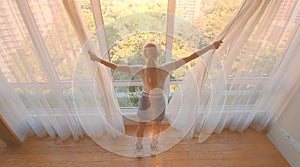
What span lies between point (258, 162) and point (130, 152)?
1.00m

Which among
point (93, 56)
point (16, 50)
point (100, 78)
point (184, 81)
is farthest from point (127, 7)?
point (16, 50)

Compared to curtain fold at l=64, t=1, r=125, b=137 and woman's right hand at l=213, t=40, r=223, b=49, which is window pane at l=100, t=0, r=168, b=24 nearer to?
curtain fold at l=64, t=1, r=125, b=137

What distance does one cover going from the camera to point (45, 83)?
1.27 metres

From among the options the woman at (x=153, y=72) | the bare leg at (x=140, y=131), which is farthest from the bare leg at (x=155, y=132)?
the woman at (x=153, y=72)

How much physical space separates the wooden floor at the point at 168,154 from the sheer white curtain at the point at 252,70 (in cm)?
11

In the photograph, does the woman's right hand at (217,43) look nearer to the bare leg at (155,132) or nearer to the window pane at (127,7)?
the window pane at (127,7)

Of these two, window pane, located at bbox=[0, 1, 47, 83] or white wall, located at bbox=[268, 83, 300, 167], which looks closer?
window pane, located at bbox=[0, 1, 47, 83]

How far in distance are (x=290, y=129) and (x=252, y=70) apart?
0.57 m

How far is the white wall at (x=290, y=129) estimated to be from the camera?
51.5 inches

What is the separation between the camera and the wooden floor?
1.39 metres

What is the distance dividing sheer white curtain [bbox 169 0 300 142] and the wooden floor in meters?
0.11

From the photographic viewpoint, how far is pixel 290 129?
1368mm

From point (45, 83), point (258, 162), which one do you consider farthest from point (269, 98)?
point (45, 83)

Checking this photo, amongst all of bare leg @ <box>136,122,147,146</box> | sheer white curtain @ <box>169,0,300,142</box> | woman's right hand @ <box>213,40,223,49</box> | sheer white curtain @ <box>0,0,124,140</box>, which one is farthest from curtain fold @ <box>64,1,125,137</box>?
woman's right hand @ <box>213,40,223,49</box>
